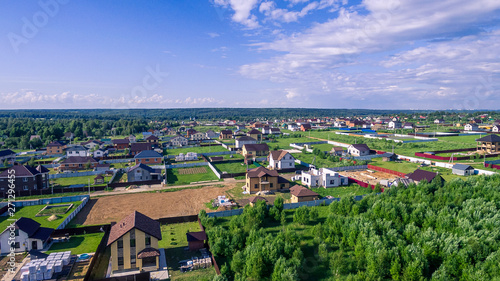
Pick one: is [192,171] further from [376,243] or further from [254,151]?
[376,243]

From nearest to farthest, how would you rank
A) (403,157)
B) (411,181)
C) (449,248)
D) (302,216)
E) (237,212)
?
(449,248) < (302,216) < (237,212) < (411,181) < (403,157)

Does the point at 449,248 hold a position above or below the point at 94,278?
above

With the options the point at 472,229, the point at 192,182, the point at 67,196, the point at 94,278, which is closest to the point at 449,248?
the point at 472,229

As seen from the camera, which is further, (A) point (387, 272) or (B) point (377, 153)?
(B) point (377, 153)

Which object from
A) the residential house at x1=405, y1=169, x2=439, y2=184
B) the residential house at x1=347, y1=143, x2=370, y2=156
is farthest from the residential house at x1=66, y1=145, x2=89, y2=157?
the residential house at x1=405, y1=169, x2=439, y2=184

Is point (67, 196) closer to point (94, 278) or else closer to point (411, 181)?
point (94, 278)

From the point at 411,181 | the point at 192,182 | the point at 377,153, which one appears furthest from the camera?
the point at 377,153
